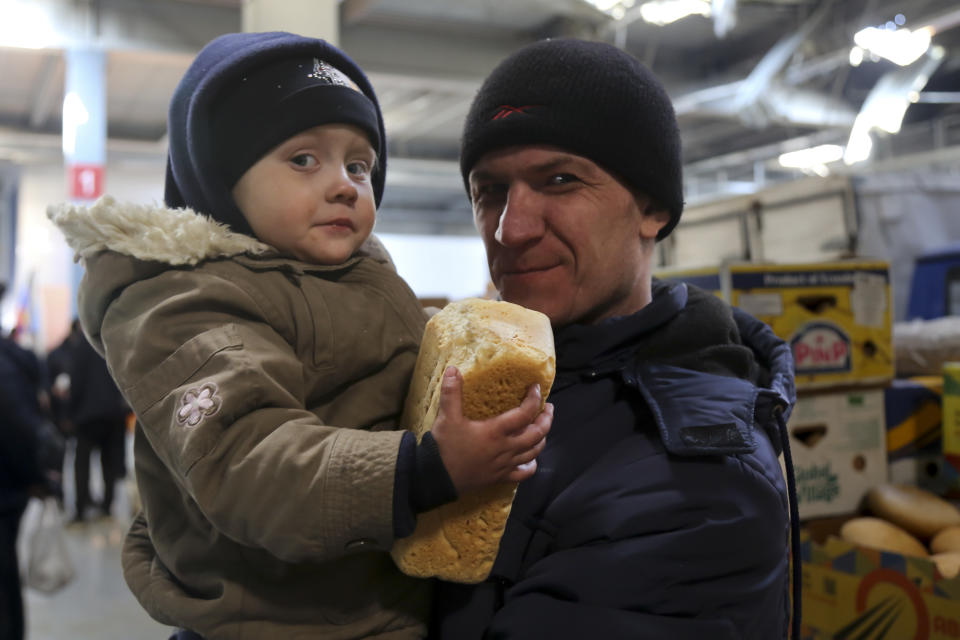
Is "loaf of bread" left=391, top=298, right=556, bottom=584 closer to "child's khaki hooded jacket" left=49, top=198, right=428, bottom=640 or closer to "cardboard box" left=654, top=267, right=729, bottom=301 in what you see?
"child's khaki hooded jacket" left=49, top=198, right=428, bottom=640

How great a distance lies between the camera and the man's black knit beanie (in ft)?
4.04

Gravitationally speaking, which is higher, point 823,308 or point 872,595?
point 823,308

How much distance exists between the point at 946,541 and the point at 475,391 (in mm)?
1955

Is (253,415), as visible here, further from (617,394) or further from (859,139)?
(859,139)

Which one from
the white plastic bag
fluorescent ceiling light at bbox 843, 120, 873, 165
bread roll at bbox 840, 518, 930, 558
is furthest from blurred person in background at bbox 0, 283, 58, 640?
fluorescent ceiling light at bbox 843, 120, 873, 165

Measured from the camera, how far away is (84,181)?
21.2 ft

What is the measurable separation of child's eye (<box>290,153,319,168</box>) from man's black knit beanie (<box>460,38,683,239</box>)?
1.07ft

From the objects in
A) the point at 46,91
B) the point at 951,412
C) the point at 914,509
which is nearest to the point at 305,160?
the point at 914,509

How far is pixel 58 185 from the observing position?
36.7ft

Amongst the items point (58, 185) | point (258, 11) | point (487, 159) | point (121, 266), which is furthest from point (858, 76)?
point (58, 185)

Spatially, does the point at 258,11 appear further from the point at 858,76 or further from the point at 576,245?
the point at 858,76

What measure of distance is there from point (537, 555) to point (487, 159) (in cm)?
67

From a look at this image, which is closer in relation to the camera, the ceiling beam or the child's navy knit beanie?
the child's navy knit beanie

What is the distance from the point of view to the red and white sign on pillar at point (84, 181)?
6.43 meters
